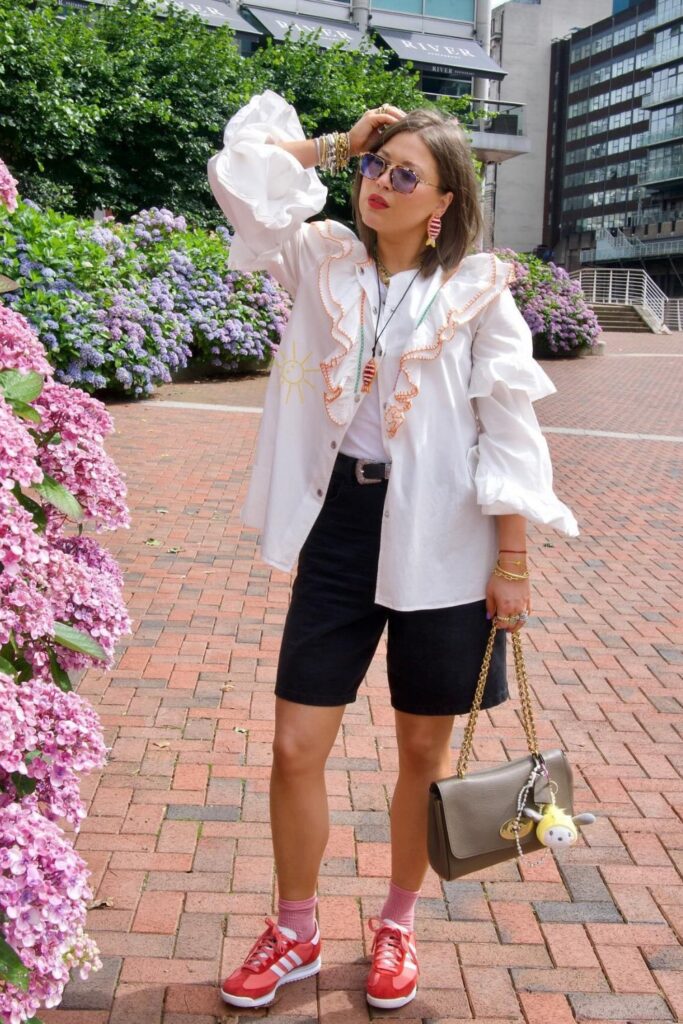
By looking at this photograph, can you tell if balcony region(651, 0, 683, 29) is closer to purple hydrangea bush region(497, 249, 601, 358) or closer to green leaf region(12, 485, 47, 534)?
purple hydrangea bush region(497, 249, 601, 358)

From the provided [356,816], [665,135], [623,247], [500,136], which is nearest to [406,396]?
[356,816]

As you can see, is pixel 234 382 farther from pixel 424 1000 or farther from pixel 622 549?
pixel 424 1000

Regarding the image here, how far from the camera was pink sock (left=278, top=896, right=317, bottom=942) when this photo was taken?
8.25 ft

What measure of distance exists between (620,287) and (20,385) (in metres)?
37.7

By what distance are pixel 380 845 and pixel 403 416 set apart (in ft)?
5.00

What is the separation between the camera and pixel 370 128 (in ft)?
7.98

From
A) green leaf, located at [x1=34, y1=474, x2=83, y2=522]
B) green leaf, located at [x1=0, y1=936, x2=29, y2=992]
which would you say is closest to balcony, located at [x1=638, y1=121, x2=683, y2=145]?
green leaf, located at [x1=34, y1=474, x2=83, y2=522]

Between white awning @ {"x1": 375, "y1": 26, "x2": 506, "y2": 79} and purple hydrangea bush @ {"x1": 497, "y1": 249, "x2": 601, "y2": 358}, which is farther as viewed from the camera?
white awning @ {"x1": 375, "y1": 26, "x2": 506, "y2": 79}

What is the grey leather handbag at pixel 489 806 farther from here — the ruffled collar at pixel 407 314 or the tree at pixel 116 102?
the tree at pixel 116 102

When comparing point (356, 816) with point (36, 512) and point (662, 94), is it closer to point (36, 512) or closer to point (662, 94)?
point (36, 512)

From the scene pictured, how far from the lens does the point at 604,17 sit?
100 metres

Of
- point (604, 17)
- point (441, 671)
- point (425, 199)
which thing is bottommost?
point (441, 671)

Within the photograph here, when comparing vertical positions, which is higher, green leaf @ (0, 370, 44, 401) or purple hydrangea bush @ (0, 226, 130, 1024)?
green leaf @ (0, 370, 44, 401)

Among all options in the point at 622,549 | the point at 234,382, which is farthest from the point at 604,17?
the point at 622,549
